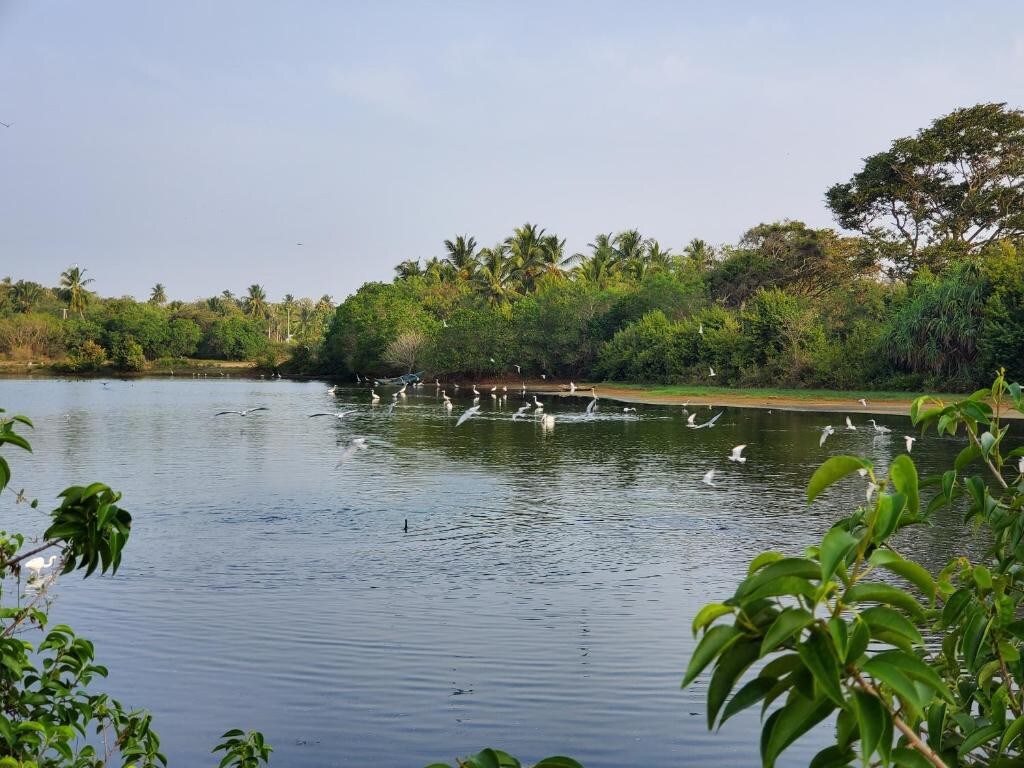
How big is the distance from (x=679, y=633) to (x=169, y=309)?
399 ft

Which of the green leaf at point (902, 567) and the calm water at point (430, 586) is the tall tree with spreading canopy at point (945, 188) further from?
the green leaf at point (902, 567)

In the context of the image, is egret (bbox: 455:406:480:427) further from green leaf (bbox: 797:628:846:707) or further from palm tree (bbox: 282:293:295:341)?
palm tree (bbox: 282:293:295:341)

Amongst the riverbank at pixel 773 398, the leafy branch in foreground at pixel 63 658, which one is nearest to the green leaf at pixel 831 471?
the leafy branch in foreground at pixel 63 658

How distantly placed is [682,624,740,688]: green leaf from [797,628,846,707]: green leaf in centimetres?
9

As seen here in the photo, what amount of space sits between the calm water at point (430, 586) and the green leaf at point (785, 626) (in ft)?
19.2

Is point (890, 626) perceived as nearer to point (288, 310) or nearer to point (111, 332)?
point (111, 332)

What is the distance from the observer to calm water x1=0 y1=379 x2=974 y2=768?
7383 mm

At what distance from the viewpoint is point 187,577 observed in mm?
12195

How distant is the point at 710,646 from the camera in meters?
1.27

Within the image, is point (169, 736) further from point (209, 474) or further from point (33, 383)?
point (33, 383)

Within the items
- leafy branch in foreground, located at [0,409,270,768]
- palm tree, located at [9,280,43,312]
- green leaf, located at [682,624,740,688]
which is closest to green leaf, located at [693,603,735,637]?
green leaf, located at [682,624,740,688]

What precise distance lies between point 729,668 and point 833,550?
0.20m

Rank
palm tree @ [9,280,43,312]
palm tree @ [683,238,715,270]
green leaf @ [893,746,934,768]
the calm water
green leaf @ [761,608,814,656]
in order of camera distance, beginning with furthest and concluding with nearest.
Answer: palm tree @ [9,280,43,312], palm tree @ [683,238,715,270], the calm water, green leaf @ [893,746,934,768], green leaf @ [761,608,814,656]

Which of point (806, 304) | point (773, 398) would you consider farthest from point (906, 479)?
point (806, 304)
